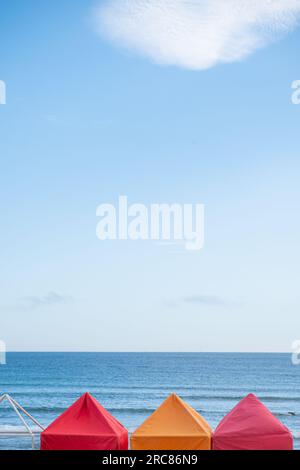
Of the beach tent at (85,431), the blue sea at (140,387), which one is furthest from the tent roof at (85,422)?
the blue sea at (140,387)

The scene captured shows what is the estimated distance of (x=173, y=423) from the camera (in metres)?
11.6

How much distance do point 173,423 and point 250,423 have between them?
54.2 inches

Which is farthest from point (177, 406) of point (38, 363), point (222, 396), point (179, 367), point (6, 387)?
point (38, 363)

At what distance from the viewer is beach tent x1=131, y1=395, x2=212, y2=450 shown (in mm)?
11328

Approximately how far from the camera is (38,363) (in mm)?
90500

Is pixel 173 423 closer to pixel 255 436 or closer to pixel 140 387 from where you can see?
pixel 255 436

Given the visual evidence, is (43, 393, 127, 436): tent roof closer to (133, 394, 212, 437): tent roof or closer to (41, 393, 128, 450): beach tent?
(41, 393, 128, 450): beach tent

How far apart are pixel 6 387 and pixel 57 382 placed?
651cm

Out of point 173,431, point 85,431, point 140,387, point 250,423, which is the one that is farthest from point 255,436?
point 140,387

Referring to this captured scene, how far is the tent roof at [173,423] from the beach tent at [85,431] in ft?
1.43

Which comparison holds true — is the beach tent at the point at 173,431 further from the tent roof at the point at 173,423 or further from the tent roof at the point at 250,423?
the tent roof at the point at 250,423

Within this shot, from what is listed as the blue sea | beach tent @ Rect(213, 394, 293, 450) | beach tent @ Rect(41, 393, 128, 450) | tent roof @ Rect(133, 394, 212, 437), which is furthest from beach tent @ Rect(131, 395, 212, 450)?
the blue sea

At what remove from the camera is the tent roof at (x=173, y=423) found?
37.6 feet
